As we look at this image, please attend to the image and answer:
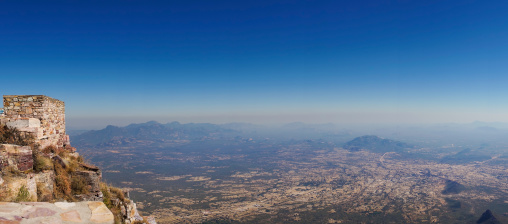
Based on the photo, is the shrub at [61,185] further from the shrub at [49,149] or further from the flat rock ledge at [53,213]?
the flat rock ledge at [53,213]

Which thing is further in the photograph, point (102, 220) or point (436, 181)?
point (436, 181)

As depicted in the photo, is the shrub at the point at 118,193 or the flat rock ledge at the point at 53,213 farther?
the shrub at the point at 118,193

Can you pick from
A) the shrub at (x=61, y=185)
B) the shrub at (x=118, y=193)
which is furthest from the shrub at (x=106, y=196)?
the shrub at (x=61, y=185)

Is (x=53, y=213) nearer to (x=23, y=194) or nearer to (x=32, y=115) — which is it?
(x=23, y=194)

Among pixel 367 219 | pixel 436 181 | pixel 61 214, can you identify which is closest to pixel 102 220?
pixel 61 214

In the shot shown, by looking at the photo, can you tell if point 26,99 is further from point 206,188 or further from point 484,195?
point 484,195

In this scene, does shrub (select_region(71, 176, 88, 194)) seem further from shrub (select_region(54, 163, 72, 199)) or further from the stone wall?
the stone wall

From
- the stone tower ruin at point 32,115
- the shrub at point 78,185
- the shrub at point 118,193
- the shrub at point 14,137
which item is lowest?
the shrub at point 118,193

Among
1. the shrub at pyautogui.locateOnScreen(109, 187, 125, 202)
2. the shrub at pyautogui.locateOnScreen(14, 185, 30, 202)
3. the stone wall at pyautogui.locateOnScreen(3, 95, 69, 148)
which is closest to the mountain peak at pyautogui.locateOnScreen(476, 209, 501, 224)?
the shrub at pyautogui.locateOnScreen(109, 187, 125, 202)
